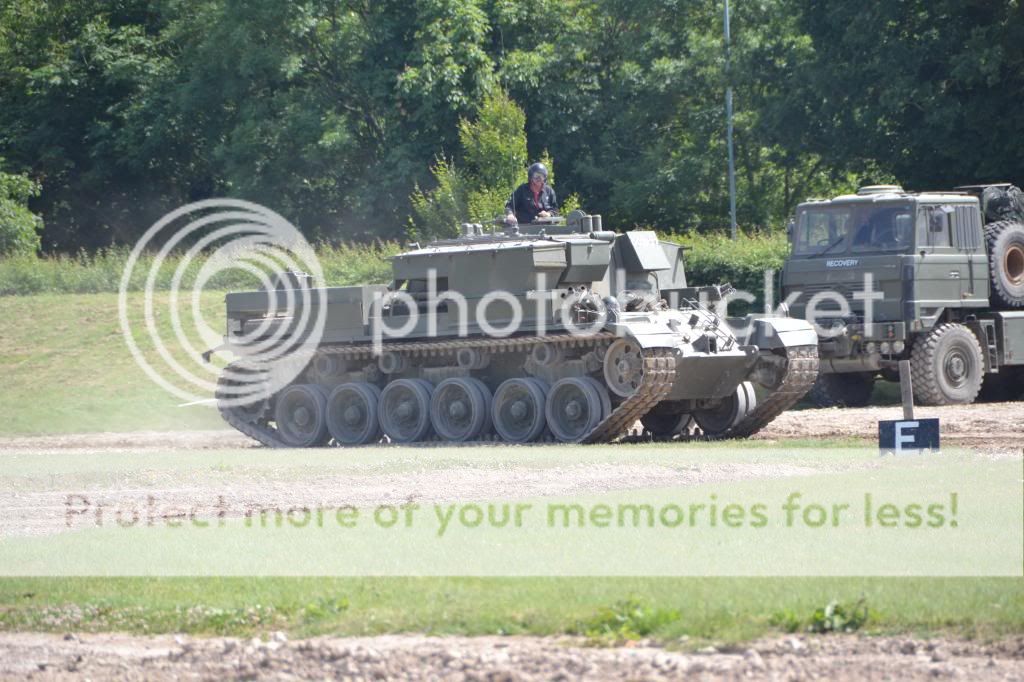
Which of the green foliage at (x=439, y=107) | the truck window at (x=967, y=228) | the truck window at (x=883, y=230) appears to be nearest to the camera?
the truck window at (x=883, y=230)

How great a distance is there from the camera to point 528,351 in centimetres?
1989

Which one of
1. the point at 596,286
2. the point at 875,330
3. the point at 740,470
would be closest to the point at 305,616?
the point at 740,470

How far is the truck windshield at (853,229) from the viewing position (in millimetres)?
22828

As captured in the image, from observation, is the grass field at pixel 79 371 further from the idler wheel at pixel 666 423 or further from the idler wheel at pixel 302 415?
the idler wheel at pixel 666 423

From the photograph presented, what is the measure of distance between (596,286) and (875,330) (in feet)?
15.1

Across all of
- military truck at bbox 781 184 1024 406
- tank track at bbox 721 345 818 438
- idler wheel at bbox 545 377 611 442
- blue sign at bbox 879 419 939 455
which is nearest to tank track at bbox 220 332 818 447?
tank track at bbox 721 345 818 438

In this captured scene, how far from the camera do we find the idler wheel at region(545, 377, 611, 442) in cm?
1878

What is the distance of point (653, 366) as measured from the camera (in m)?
18.1

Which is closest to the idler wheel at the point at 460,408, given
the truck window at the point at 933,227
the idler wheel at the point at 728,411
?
the idler wheel at the point at 728,411

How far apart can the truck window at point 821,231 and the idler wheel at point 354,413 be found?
6.95 m

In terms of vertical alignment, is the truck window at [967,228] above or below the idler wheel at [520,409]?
above

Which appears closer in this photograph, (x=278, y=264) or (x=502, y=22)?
(x=278, y=264)

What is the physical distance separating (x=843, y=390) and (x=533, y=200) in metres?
6.11

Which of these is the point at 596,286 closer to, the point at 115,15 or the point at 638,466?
the point at 638,466
